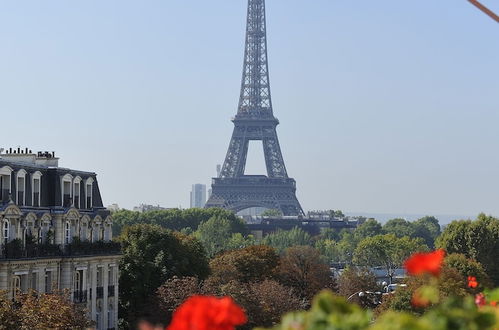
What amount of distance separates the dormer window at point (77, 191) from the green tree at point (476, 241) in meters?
63.7

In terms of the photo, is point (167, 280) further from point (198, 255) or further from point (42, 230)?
point (42, 230)

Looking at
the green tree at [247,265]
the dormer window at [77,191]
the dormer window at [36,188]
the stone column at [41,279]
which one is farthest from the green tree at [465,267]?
the stone column at [41,279]

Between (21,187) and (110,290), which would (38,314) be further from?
(110,290)

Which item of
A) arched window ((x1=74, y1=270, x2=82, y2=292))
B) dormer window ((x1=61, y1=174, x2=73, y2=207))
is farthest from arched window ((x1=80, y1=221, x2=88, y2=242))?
arched window ((x1=74, y1=270, x2=82, y2=292))

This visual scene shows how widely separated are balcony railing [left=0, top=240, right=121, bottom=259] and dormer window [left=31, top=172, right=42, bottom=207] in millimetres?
1981

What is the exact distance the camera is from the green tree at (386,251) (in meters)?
175

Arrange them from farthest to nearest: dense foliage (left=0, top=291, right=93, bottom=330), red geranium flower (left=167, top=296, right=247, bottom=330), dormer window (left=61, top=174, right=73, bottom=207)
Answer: dormer window (left=61, top=174, right=73, bottom=207) → dense foliage (left=0, top=291, right=93, bottom=330) → red geranium flower (left=167, top=296, right=247, bottom=330)

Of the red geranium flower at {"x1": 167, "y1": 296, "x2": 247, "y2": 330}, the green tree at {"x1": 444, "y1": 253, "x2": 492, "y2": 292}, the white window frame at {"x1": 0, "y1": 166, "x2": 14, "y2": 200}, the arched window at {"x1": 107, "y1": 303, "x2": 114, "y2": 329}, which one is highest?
the white window frame at {"x1": 0, "y1": 166, "x2": 14, "y2": 200}

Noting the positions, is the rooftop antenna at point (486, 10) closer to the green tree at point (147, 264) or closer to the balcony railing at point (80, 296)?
the balcony railing at point (80, 296)

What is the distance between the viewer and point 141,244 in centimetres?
8200

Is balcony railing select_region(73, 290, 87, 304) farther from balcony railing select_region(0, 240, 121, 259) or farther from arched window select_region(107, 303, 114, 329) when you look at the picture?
arched window select_region(107, 303, 114, 329)

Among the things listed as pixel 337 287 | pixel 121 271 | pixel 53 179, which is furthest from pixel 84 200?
pixel 337 287

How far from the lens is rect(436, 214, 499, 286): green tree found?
126375mm

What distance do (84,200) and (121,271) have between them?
33.3ft
